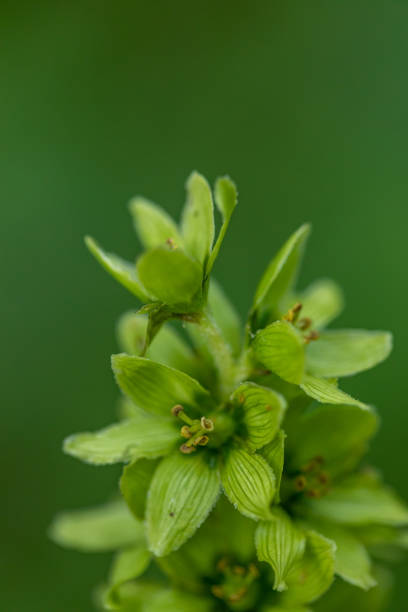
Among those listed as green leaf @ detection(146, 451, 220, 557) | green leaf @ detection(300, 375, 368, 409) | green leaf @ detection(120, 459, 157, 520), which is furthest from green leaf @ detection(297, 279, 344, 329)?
green leaf @ detection(120, 459, 157, 520)

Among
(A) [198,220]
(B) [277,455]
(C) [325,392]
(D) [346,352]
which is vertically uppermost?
(A) [198,220]

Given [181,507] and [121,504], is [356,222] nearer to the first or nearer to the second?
[121,504]

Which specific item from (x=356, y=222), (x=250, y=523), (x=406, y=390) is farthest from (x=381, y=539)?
(x=356, y=222)

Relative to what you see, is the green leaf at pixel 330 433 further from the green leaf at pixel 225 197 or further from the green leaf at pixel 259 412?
the green leaf at pixel 225 197

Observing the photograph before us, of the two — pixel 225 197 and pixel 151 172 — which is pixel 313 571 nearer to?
pixel 225 197

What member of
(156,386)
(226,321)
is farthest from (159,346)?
(156,386)

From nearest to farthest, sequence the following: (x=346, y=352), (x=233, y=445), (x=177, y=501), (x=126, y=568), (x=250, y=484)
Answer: (x=250, y=484)
(x=177, y=501)
(x=233, y=445)
(x=346, y=352)
(x=126, y=568)

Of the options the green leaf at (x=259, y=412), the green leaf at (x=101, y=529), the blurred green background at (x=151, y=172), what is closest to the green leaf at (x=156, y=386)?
the green leaf at (x=259, y=412)
